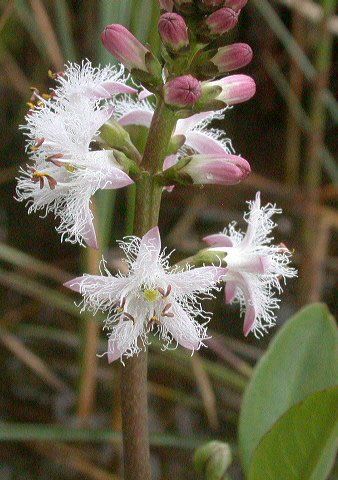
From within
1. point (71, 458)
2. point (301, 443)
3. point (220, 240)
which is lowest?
point (71, 458)

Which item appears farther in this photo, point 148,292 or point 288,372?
point 288,372

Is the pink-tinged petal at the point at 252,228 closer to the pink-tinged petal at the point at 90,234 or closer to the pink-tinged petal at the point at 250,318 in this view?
the pink-tinged petal at the point at 250,318

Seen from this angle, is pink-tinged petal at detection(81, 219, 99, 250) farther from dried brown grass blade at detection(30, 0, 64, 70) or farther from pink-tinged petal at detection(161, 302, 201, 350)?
dried brown grass blade at detection(30, 0, 64, 70)

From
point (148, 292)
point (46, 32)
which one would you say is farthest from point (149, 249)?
point (46, 32)

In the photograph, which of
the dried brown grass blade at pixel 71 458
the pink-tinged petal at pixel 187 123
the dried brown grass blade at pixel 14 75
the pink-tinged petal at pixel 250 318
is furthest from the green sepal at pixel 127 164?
the dried brown grass blade at pixel 14 75

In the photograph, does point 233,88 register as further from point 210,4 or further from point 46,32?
point 46,32

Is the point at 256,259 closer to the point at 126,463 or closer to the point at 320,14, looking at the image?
the point at 126,463
